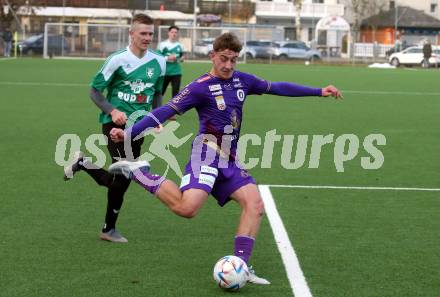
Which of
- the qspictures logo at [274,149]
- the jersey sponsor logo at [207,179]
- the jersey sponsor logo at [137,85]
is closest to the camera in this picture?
the jersey sponsor logo at [207,179]

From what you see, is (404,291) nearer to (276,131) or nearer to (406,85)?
(276,131)

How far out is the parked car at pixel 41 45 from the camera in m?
58.9

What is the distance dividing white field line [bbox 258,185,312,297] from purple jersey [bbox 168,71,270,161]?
100 cm

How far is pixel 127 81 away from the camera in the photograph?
28.1ft

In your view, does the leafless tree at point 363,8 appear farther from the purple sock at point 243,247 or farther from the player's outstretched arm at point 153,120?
the purple sock at point 243,247

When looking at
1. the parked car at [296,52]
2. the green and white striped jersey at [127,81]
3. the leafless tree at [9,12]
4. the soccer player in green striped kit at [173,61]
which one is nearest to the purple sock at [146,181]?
the green and white striped jersey at [127,81]

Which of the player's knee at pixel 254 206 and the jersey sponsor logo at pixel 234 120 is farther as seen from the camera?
the jersey sponsor logo at pixel 234 120

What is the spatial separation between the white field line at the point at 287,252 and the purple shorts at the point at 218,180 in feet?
2.54

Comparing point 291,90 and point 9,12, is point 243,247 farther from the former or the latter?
point 9,12

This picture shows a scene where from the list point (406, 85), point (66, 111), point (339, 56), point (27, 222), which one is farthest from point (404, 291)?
point (339, 56)

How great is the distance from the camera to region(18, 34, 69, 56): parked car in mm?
58938

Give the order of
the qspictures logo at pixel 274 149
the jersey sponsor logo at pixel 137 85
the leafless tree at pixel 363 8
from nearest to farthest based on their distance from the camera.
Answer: the jersey sponsor logo at pixel 137 85, the qspictures logo at pixel 274 149, the leafless tree at pixel 363 8

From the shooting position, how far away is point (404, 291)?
6930 millimetres

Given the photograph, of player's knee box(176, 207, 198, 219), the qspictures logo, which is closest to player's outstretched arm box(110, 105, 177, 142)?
player's knee box(176, 207, 198, 219)
